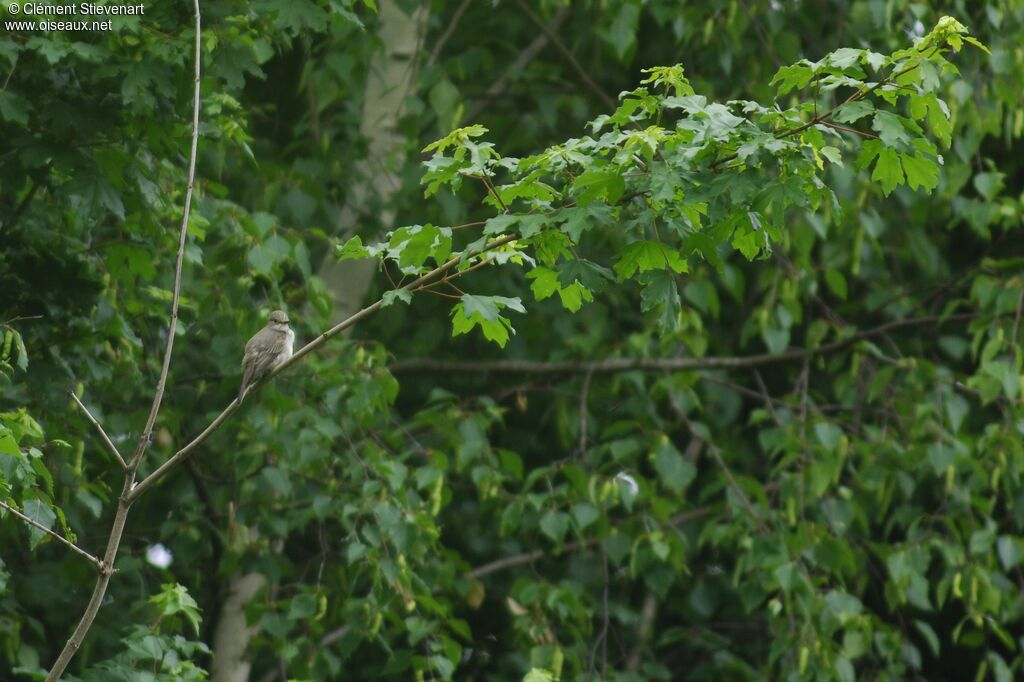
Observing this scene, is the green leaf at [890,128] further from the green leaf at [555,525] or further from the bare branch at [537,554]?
the bare branch at [537,554]

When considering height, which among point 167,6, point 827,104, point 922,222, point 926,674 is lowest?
point 926,674

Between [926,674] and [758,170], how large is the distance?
20.5 ft

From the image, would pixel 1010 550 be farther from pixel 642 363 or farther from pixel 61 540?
pixel 61 540

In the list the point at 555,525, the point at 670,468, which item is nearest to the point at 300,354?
the point at 555,525

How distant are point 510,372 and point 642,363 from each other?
0.93m

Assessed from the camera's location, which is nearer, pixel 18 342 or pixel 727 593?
pixel 18 342

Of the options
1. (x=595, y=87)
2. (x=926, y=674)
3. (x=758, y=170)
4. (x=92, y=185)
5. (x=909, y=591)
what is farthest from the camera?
(x=926, y=674)

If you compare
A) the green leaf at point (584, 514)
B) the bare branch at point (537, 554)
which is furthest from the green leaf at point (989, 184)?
the green leaf at point (584, 514)

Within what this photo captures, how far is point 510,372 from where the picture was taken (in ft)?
26.5

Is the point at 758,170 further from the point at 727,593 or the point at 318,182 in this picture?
the point at 727,593

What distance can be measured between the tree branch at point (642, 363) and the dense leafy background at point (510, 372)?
62 mm

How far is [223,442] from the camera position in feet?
21.5

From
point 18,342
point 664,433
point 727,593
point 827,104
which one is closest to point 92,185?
point 18,342

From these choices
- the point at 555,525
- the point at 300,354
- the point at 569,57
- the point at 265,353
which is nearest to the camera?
the point at 300,354
